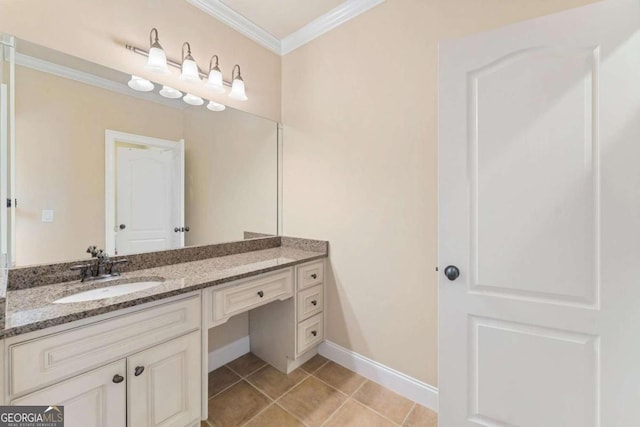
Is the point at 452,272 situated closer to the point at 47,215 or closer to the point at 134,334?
the point at 134,334

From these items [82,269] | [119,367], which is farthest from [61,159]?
[119,367]

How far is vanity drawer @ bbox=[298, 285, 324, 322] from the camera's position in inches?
75.7

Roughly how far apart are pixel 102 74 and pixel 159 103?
30 centimetres

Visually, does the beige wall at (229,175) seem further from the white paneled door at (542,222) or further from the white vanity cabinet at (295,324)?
the white paneled door at (542,222)

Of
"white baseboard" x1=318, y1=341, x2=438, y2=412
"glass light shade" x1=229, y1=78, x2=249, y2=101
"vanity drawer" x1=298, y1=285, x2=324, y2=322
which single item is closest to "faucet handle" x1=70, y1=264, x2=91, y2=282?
"vanity drawer" x1=298, y1=285, x2=324, y2=322

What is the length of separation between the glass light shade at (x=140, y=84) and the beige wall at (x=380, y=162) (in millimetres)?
1051

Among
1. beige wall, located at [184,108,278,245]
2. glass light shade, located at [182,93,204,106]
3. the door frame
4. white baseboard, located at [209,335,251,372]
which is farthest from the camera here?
white baseboard, located at [209,335,251,372]

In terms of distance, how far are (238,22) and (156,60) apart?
81 centimetres

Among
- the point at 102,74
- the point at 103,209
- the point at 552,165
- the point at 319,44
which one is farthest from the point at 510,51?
the point at 103,209

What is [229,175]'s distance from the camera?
6.88 ft

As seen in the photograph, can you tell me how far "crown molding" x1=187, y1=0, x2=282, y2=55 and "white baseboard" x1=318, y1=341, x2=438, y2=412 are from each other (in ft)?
8.17

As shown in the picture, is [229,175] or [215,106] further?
[229,175]

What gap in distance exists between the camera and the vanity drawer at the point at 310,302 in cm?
192

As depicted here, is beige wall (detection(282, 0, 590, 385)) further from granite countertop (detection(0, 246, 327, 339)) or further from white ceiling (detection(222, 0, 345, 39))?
granite countertop (detection(0, 246, 327, 339))
